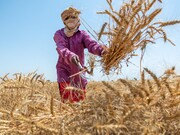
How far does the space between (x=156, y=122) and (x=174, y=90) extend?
176 mm

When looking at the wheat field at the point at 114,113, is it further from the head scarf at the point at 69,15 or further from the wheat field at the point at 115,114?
the head scarf at the point at 69,15

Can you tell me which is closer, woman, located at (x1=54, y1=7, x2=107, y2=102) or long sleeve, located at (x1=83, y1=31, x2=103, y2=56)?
long sleeve, located at (x1=83, y1=31, x2=103, y2=56)

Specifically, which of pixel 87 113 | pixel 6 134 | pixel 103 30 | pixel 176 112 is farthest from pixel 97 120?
pixel 103 30

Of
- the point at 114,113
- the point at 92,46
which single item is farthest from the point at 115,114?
the point at 92,46

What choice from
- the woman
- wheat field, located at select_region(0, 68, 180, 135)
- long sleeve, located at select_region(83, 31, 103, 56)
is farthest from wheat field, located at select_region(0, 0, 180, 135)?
the woman

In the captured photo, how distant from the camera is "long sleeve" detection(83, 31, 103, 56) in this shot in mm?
3277

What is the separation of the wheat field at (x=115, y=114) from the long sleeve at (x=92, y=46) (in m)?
1.64

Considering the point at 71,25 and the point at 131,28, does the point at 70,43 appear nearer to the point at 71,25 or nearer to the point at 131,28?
the point at 71,25

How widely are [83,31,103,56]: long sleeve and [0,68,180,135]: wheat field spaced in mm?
1636

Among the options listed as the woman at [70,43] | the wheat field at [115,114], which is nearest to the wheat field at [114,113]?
the wheat field at [115,114]

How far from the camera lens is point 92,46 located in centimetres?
354

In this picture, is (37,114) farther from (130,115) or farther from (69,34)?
(69,34)

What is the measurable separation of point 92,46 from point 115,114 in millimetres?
2204

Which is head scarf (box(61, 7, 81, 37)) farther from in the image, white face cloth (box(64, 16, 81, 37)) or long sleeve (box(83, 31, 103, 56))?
long sleeve (box(83, 31, 103, 56))
